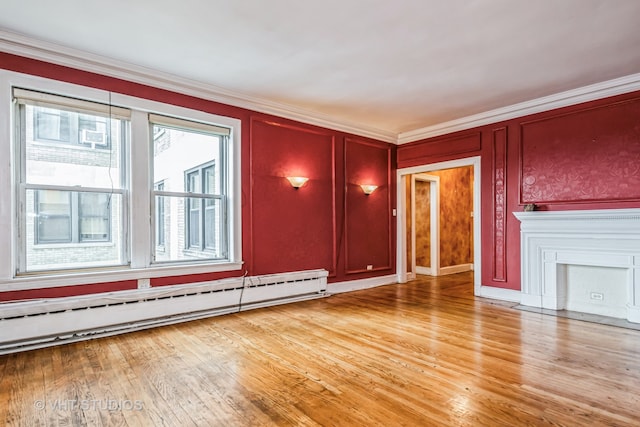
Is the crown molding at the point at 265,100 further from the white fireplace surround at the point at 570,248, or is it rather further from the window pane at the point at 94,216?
the white fireplace surround at the point at 570,248

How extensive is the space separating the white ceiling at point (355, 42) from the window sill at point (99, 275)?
6.91ft

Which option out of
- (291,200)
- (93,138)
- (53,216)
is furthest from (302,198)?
(53,216)

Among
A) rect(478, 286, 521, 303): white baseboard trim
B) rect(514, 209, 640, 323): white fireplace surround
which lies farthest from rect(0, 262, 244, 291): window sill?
rect(514, 209, 640, 323): white fireplace surround

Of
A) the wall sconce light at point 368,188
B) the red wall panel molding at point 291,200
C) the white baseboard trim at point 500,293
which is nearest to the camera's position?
the red wall panel molding at point 291,200

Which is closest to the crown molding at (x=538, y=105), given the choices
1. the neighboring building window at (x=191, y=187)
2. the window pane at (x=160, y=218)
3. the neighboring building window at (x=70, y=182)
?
the neighboring building window at (x=191, y=187)

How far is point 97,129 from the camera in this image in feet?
12.1

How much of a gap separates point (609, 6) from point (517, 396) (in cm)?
288

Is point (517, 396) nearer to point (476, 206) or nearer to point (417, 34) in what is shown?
point (417, 34)

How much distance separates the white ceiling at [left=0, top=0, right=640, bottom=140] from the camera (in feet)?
8.85

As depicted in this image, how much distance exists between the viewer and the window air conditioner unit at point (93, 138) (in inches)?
142

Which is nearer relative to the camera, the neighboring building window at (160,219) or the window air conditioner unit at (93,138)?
the window air conditioner unit at (93,138)

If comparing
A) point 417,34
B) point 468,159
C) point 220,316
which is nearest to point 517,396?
point 417,34

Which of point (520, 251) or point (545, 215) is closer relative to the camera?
point (545, 215)

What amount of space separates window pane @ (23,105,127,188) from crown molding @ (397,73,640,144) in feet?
15.0
